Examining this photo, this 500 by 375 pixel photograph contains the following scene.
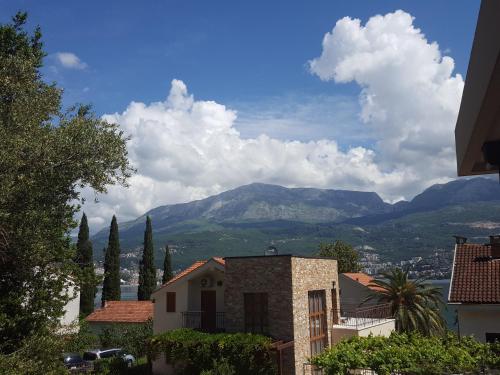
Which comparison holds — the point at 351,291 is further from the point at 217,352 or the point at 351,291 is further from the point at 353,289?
the point at 217,352

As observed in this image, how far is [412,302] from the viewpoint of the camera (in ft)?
99.1

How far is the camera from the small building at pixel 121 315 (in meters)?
40.0

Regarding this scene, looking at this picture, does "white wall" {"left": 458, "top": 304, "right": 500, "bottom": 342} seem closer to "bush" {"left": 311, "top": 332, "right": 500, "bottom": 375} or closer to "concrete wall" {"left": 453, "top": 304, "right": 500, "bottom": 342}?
"concrete wall" {"left": 453, "top": 304, "right": 500, "bottom": 342}

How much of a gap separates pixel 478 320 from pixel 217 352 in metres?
11.5

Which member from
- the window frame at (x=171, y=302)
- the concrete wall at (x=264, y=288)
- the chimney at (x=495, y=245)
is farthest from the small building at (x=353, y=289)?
the chimney at (x=495, y=245)

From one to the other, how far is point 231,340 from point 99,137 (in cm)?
1169

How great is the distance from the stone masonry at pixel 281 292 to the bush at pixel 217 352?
1189mm

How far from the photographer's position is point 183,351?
21.5m

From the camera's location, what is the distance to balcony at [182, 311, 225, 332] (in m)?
24.5

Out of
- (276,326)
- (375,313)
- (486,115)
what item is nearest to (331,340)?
(276,326)

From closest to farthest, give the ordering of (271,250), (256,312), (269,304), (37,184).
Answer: (37,184) < (269,304) < (256,312) < (271,250)

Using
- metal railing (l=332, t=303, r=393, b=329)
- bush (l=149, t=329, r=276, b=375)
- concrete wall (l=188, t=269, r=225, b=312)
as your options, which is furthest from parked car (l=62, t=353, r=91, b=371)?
metal railing (l=332, t=303, r=393, b=329)

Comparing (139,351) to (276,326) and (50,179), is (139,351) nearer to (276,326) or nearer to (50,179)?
(276,326)

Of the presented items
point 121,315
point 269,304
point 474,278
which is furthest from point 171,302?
point 121,315
